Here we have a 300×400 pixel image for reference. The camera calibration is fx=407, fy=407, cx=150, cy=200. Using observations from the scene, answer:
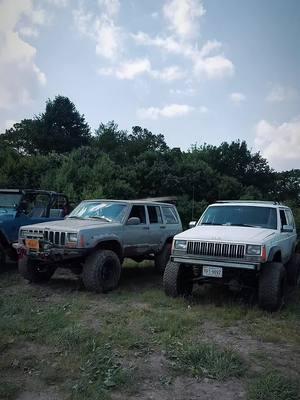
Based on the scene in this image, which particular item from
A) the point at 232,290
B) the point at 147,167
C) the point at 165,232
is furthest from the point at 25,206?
the point at 147,167

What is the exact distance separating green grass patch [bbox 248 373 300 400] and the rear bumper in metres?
2.50

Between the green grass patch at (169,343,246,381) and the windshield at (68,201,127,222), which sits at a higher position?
the windshield at (68,201,127,222)

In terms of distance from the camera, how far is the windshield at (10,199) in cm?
1026

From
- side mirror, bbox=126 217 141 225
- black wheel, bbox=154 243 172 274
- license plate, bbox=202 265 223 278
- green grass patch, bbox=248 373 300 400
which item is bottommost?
green grass patch, bbox=248 373 300 400

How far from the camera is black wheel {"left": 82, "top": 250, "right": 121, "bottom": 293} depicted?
773 cm

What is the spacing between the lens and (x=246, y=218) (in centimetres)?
796

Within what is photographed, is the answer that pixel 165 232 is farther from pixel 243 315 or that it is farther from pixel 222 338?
pixel 222 338

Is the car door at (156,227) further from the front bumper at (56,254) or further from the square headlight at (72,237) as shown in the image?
the square headlight at (72,237)

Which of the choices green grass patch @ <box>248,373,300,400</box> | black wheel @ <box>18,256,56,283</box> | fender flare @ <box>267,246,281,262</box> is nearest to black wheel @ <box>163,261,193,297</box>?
fender flare @ <box>267,246,281,262</box>

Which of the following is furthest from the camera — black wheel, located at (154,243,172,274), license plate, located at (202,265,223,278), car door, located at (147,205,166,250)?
black wheel, located at (154,243,172,274)

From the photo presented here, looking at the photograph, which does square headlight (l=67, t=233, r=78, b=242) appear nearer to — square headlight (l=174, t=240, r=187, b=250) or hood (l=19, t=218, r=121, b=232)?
hood (l=19, t=218, r=121, b=232)

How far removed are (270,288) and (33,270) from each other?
190 inches

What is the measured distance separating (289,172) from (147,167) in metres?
30.0

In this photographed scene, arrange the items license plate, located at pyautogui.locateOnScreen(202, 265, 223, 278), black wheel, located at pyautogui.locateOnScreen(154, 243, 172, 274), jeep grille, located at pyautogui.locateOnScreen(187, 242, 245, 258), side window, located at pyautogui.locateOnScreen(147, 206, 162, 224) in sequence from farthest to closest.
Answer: black wheel, located at pyautogui.locateOnScreen(154, 243, 172, 274)
side window, located at pyautogui.locateOnScreen(147, 206, 162, 224)
license plate, located at pyautogui.locateOnScreen(202, 265, 223, 278)
jeep grille, located at pyautogui.locateOnScreen(187, 242, 245, 258)
